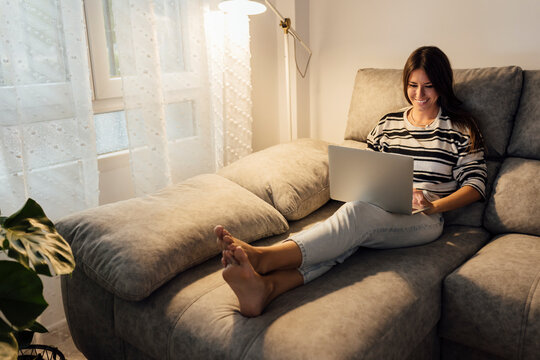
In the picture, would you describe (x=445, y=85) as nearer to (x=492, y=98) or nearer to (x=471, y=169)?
(x=492, y=98)

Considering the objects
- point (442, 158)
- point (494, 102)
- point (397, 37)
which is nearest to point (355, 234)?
point (442, 158)

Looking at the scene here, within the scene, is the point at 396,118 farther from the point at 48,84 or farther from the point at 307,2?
the point at 48,84

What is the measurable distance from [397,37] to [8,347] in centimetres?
219

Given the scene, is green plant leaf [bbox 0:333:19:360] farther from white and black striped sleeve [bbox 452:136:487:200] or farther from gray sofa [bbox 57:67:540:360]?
white and black striped sleeve [bbox 452:136:487:200]

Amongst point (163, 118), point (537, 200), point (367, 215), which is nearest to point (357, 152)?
point (367, 215)

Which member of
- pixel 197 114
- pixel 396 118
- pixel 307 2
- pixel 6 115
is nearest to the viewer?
pixel 6 115

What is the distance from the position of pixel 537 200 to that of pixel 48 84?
178cm

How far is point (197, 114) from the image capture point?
233 centimetres

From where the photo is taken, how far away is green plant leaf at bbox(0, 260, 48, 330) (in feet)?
3.10

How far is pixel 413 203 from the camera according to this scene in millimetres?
1721

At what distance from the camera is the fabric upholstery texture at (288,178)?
1.85 meters

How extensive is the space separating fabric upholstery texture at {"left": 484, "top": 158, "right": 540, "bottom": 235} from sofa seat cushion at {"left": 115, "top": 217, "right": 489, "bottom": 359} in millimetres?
290

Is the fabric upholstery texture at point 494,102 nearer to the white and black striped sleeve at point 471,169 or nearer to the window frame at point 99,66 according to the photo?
the white and black striped sleeve at point 471,169

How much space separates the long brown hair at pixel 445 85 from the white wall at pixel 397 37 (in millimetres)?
455
